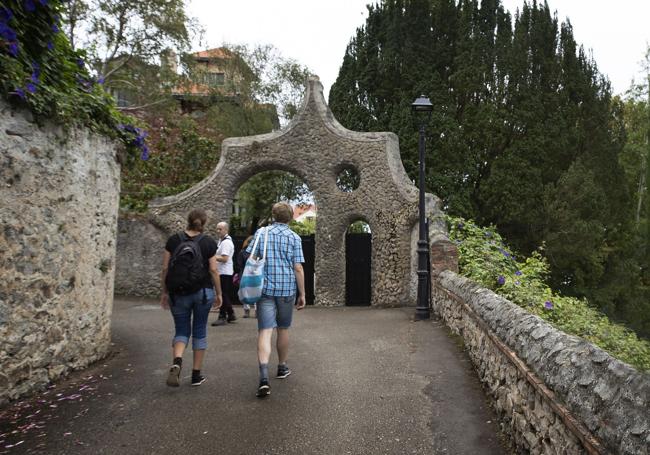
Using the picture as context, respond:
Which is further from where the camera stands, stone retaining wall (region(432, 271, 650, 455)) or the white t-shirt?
the white t-shirt

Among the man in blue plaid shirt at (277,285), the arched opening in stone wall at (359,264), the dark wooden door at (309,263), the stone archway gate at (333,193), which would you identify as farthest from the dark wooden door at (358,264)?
the man in blue plaid shirt at (277,285)

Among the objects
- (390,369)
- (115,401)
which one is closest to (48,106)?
(115,401)

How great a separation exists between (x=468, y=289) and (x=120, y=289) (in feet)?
32.5

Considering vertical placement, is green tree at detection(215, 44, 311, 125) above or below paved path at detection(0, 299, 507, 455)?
above

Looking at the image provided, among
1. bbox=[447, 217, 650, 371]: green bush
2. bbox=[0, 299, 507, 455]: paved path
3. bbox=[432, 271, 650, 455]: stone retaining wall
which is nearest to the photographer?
bbox=[432, 271, 650, 455]: stone retaining wall

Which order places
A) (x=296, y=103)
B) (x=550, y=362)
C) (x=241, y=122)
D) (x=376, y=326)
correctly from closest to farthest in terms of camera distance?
(x=550, y=362) → (x=376, y=326) → (x=241, y=122) → (x=296, y=103)

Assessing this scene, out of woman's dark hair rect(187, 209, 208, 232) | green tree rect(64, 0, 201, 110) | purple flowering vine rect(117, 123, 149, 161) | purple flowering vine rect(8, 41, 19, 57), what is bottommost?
woman's dark hair rect(187, 209, 208, 232)

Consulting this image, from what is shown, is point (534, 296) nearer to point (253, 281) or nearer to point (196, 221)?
point (253, 281)

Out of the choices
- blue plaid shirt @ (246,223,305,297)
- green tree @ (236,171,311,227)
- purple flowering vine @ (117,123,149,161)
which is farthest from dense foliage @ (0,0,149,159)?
green tree @ (236,171,311,227)

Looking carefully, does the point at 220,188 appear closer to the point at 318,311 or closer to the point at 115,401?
the point at 318,311

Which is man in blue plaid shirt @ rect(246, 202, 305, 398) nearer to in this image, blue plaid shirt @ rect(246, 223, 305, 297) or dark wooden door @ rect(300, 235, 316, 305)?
blue plaid shirt @ rect(246, 223, 305, 297)

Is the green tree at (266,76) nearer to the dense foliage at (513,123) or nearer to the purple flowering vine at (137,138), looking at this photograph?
the dense foliage at (513,123)

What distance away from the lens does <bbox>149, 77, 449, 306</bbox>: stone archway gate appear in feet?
36.5

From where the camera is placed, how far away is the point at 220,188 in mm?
12148
